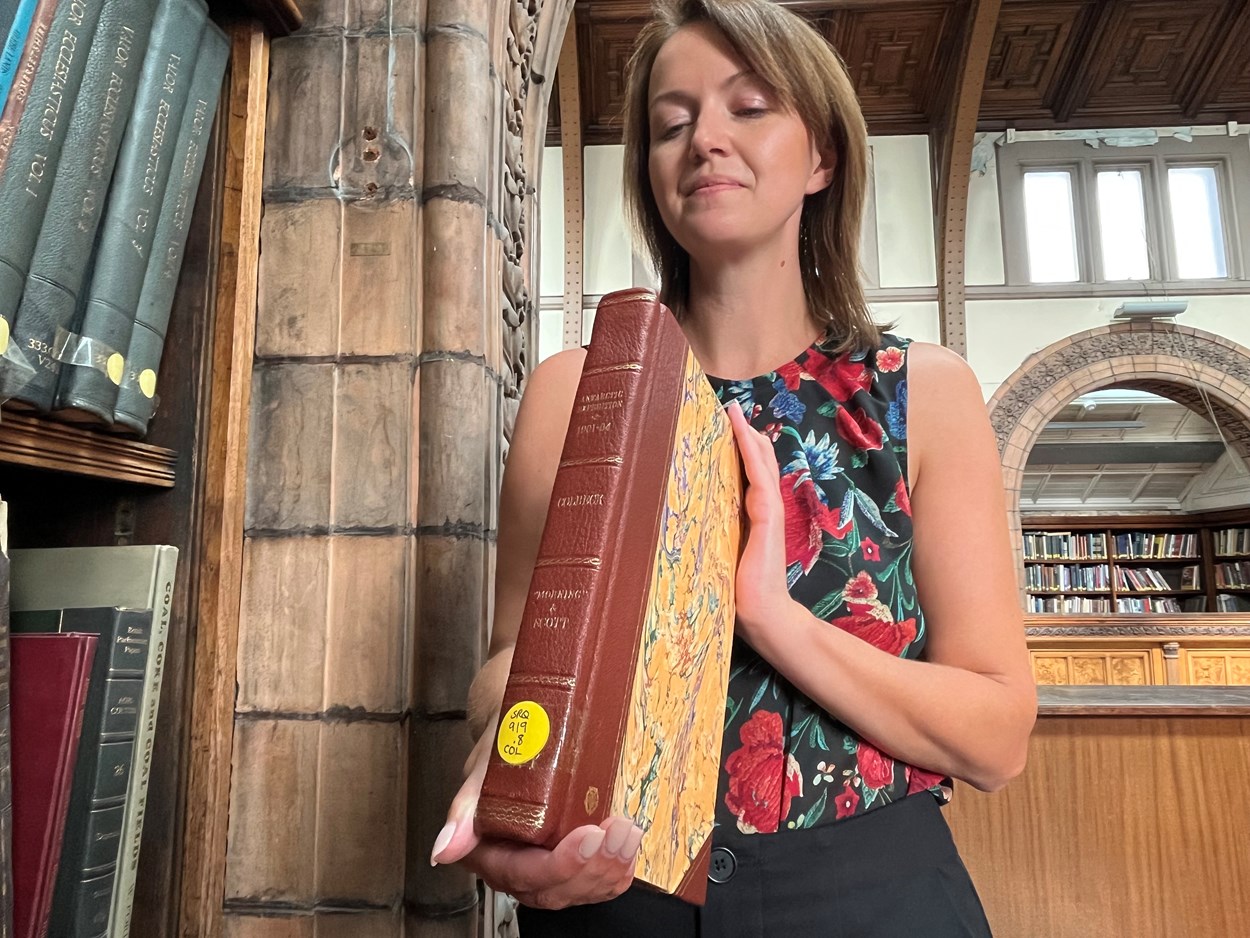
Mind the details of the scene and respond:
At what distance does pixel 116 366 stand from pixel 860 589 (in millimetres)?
735

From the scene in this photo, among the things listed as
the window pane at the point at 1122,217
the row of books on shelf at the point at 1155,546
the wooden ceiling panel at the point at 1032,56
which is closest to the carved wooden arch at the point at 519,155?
the wooden ceiling panel at the point at 1032,56

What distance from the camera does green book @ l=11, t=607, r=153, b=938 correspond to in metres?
0.81

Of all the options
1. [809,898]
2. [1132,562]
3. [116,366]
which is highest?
[1132,562]

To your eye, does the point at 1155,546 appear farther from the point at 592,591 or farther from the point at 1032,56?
the point at 592,591

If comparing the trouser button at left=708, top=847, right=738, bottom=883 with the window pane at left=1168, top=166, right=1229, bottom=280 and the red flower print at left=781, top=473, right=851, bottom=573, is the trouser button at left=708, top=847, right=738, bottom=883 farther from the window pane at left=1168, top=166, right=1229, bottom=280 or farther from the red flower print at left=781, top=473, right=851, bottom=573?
the window pane at left=1168, top=166, right=1229, bottom=280

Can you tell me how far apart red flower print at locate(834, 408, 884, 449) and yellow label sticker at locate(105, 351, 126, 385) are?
2.26 ft

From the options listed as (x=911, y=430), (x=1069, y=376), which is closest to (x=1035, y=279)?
(x=1069, y=376)

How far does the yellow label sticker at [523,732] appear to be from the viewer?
0.39m

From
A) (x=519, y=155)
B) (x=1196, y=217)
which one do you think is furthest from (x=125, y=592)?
(x=1196, y=217)

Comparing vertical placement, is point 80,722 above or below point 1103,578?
below

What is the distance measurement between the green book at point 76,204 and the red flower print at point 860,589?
0.71 meters

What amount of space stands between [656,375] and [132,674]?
26.6 inches

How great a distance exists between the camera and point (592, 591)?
415mm

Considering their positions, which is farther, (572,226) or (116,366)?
(572,226)
